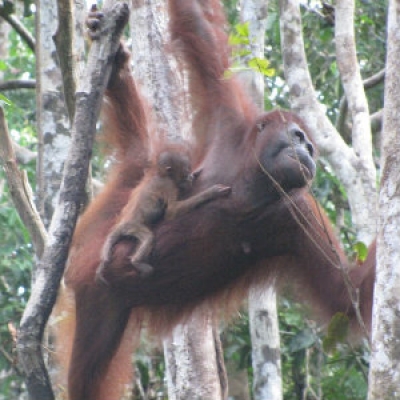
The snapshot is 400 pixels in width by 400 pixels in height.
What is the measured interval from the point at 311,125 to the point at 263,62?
228cm

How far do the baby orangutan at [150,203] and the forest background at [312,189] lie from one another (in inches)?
20.8

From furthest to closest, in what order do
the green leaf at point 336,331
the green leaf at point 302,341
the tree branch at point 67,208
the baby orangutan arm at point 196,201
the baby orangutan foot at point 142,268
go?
the green leaf at point 302,341
the baby orangutan arm at point 196,201
the baby orangutan foot at point 142,268
the green leaf at point 336,331
the tree branch at point 67,208

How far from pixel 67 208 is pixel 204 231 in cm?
117

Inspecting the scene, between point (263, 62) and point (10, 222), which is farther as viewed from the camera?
point (10, 222)

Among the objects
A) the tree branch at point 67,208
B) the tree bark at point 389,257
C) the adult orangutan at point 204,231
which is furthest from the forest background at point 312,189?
the tree bark at point 389,257

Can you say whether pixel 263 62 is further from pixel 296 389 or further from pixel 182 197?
pixel 296 389

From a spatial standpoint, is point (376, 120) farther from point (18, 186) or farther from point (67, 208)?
point (67, 208)

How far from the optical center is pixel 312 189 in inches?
249

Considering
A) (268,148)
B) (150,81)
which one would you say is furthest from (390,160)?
(150,81)

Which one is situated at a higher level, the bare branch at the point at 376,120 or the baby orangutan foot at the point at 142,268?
the bare branch at the point at 376,120

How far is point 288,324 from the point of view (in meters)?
8.09

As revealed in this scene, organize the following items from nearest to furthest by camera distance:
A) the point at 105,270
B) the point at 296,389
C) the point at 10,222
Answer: the point at 105,270 < the point at 10,222 < the point at 296,389

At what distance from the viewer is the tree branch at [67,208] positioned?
3.43m

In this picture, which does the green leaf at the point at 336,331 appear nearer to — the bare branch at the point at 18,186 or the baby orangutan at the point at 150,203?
the baby orangutan at the point at 150,203
